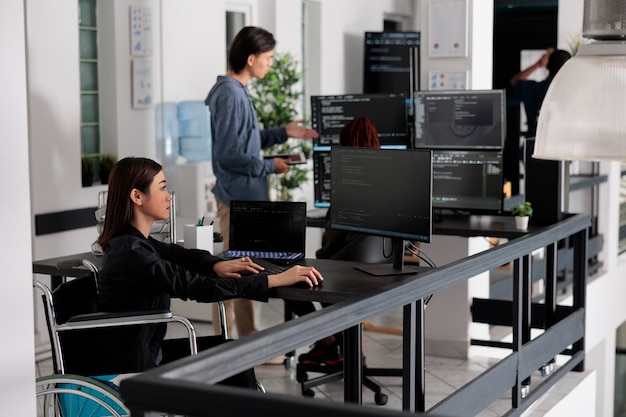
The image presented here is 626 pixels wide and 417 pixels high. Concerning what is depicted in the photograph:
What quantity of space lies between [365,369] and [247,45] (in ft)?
5.81

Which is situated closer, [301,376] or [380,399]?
[380,399]

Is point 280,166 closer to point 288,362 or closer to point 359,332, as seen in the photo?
point 288,362

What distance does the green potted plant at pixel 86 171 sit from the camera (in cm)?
619

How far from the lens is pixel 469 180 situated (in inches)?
211

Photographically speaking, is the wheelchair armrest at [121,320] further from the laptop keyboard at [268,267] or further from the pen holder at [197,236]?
the pen holder at [197,236]

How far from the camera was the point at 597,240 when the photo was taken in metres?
8.27

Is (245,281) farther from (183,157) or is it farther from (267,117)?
(267,117)

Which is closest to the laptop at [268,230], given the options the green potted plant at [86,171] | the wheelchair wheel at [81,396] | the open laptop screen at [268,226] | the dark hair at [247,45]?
the open laptop screen at [268,226]

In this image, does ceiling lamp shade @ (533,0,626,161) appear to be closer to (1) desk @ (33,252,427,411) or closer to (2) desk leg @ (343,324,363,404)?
(1) desk @ (33,252,427,411)

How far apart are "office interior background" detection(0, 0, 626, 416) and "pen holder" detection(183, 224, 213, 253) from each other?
72 cm

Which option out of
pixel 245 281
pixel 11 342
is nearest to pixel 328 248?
pixel 245 281

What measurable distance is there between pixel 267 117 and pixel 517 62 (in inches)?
149

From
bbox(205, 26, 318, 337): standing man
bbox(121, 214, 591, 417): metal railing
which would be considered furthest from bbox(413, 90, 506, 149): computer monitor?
bbox(205, 26, 318, 337): standing man


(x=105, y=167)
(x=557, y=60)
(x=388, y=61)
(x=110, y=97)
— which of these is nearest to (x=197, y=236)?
(x=105, y=167)
